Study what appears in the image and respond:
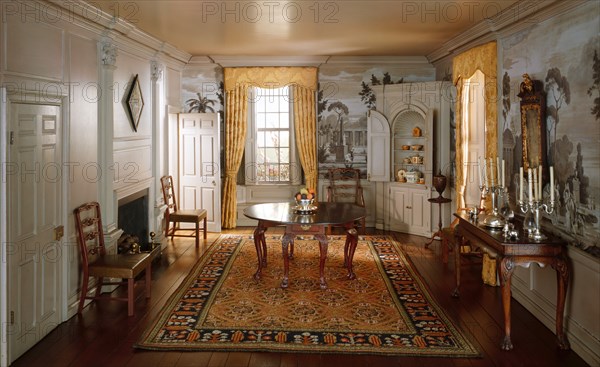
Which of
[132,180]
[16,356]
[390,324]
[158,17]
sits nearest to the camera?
[16,356]

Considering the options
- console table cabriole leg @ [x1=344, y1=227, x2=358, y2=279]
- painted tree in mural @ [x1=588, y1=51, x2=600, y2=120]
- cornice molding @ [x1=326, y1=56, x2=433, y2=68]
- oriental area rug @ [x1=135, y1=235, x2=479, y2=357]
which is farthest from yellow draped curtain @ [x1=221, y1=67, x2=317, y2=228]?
painted tree in mural @ [x1=588, y1=51, x2=600, y2=120]

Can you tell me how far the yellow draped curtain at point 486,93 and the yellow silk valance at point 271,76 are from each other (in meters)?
2.99

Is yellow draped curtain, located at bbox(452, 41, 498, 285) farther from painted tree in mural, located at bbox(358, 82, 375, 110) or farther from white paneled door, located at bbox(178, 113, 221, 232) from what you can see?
white paneled door, located at bbox(178, 113, 221, 232)

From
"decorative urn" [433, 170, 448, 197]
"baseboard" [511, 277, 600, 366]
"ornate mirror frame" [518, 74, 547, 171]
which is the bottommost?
"baseboard" [511, 277, 600, 366]

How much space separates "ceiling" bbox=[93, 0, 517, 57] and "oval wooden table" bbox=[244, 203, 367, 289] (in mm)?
2305

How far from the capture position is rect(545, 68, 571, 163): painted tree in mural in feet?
15.8

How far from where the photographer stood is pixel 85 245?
18.0ft

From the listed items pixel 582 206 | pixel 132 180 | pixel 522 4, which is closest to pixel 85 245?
pixel 132 180

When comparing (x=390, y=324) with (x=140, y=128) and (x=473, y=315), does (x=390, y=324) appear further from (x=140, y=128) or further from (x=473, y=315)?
(x=140, y=128)

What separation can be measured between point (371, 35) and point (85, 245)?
183 inches

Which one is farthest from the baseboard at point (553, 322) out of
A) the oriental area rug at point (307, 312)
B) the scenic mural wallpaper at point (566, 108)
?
the oriental area rug at point (307, 312)

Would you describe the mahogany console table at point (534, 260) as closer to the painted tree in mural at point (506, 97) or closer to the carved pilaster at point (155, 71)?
the painted tree in mural at point (506, 97)

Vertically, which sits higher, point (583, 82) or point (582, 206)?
point (583, 82)

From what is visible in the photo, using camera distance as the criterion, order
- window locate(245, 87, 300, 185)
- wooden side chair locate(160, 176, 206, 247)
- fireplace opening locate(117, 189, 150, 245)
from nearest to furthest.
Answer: fireplace opening locate(117, 189, 150, 245) → wooden side chair locate(160, 176, 206, 247) → window locate(245, 87, 300, 185)
